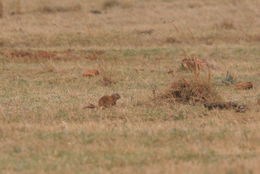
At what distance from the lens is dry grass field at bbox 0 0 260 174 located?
693 cm

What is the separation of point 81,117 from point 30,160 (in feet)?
7.49

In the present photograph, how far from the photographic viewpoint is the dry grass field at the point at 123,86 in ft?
22.7

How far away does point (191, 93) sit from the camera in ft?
33.1

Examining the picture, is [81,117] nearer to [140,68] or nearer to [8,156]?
[8,156]

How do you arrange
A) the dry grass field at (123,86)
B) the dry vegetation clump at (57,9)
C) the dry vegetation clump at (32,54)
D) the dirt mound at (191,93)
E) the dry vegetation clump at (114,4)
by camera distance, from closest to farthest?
1. the dry grass field at (123,86)
2. the dirt mound at (191,93)
3. the dry vegetation clump at (32,54)
4. the dry vegetation clump at (57,9)
5. the dry vegetation clump at (114,4)

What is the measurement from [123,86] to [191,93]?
2.81 m

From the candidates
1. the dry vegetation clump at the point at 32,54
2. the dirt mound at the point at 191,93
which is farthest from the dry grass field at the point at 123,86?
the dirt mound at the point at 191,93

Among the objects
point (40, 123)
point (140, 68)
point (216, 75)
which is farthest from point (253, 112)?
point (140, 68)

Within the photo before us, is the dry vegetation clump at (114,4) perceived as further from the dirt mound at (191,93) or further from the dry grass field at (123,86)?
the dirt mound at (191,93)

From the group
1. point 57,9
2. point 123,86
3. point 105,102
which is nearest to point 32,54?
point 123,86

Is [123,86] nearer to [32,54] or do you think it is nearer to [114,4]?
[32,54]

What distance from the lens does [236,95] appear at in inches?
441

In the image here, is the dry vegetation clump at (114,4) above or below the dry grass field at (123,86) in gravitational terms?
above

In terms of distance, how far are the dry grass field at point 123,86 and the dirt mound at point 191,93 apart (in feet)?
0.50
